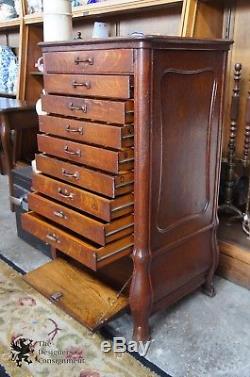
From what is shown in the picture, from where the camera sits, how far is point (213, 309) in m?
1.45

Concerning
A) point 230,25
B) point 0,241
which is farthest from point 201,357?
point 230,25

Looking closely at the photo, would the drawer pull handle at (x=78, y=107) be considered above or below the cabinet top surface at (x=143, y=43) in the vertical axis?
below

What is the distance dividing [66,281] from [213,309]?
57 centimetres

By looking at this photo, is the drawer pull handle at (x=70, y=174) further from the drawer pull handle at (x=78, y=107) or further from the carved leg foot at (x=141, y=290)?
the carved leg foot at (x=141, y=290)

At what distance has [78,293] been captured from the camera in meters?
1.38

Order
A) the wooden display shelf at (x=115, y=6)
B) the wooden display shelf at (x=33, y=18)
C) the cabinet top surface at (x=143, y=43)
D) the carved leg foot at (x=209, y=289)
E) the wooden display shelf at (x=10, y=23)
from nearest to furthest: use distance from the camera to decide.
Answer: the cabinet top surface at (x=143, y=43)
the carved leg foot at (x=209, y=289)
the wooden display shelf at (x=115, y=6)
the wooden display shelf at (x=33, y=18)
the wooden display shelf at (x=10, y=23)

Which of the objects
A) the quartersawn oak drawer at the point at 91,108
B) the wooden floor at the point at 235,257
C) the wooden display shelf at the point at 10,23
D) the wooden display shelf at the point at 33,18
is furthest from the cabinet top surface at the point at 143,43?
the wooden display shelf at the point at 10,23

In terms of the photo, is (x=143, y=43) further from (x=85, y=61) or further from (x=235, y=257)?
(x=235, y=257)

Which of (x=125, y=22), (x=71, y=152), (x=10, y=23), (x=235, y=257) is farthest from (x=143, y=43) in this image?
(x=10, y=23)

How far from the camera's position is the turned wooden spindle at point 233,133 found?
63.2 inches

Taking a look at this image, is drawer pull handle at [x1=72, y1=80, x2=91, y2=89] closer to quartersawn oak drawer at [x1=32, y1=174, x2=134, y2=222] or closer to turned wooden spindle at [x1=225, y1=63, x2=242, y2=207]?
quartersawn oak drawer at [x1=32, y1=174, x2=134, y2=222]

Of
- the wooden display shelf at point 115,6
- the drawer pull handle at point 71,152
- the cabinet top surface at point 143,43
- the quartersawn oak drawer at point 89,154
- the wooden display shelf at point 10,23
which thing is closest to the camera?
the cabinet top surface at point 143,43

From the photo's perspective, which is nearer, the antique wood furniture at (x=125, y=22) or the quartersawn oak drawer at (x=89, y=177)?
the quartersawn oak drawer at (x=89, y=177)

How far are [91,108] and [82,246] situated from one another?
411mm
